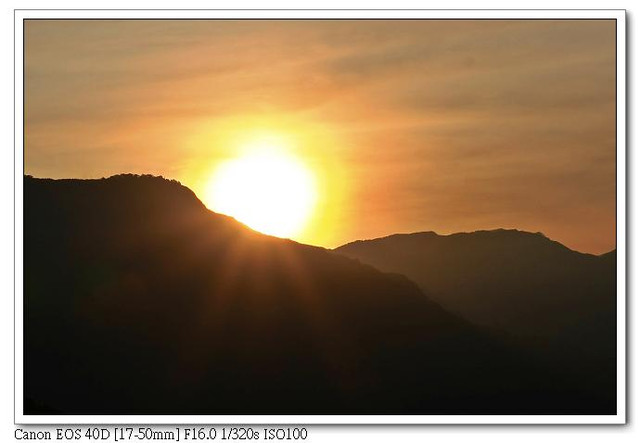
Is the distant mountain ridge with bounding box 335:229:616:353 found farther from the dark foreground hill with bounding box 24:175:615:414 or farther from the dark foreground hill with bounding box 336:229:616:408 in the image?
the dark foreground hill with bounding box 24:175:615:414

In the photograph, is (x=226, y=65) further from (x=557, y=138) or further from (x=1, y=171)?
(x=557, y=138)

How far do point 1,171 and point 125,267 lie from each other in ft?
4.03

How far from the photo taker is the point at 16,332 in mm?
7570
